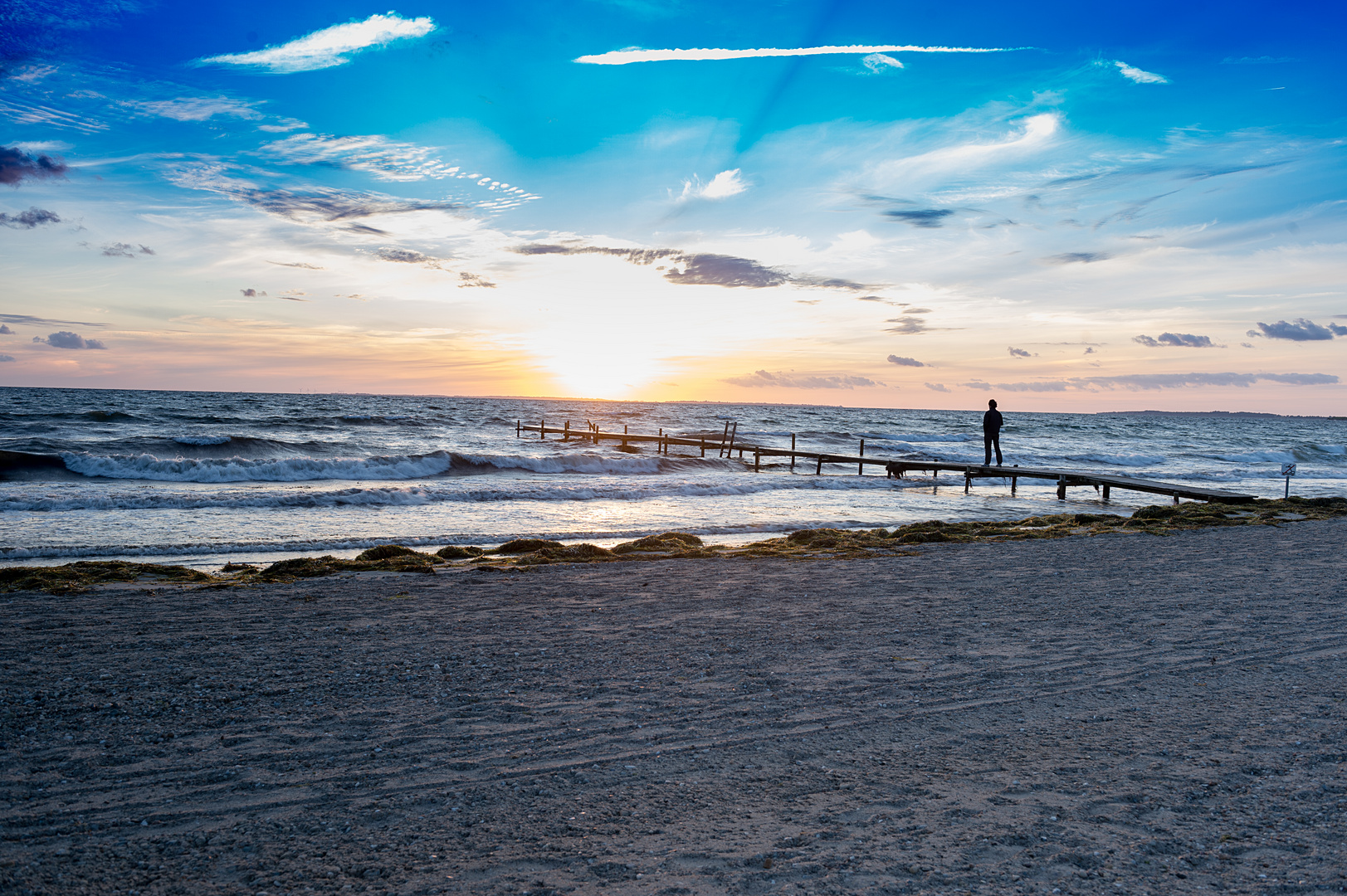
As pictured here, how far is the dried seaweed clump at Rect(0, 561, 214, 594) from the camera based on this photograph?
28.5 ft

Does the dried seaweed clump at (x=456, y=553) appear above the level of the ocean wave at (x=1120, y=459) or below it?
below

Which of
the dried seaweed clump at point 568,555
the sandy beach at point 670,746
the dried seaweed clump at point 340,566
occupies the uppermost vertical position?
the sandy beach at point 670,746

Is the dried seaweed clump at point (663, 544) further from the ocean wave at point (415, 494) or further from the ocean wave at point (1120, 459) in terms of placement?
the ocean wave at point (1120, 459)

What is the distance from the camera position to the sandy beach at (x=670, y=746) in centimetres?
324

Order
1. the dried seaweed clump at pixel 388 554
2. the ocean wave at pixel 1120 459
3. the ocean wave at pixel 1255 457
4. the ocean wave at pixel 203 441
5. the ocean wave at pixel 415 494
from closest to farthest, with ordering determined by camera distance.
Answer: the dried seaweed clump at pixel 388 554, the ocean wave at pixel 415 494, the ocean wave at pixel 203 441, the ocean wave at pixel 1120 459, the ocean wave at pixel 1255 457

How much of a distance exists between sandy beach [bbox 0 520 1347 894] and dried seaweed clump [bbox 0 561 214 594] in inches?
18.6

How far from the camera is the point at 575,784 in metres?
4.00

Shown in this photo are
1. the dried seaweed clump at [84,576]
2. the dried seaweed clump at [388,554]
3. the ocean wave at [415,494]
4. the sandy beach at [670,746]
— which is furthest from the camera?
the ocean wave at [415,494]

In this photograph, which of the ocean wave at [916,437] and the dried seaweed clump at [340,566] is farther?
the ocean wave at [916,437]

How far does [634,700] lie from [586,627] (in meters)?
2.13

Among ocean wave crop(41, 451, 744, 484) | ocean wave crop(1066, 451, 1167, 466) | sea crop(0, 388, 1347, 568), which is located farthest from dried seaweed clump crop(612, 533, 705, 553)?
ocean wave crop(1066, 451, 1167, 466)

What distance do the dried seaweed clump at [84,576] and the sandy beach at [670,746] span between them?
473mm

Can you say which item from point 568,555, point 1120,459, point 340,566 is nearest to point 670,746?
point 568,555

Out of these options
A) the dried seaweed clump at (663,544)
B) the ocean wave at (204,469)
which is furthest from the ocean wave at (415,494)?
the dried seaweed clump at (663,544)
